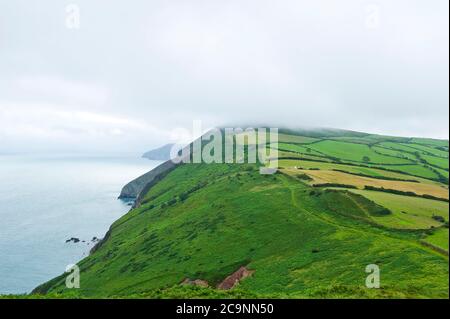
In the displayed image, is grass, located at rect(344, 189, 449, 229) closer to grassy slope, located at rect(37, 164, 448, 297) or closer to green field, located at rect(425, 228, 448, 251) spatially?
green field, located at rect(425, 228, 448, 251)

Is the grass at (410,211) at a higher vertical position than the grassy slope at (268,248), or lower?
higher

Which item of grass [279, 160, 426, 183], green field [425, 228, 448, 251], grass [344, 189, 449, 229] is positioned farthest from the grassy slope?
grass [279, 160, 426, 183]

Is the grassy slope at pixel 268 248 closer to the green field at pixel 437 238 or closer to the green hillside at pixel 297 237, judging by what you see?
the green hillside at pixel 297 237

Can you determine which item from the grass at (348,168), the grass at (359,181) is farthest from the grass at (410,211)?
the grass at (348,168)

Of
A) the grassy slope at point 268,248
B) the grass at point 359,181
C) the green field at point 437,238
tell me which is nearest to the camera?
the green field at point 437,238

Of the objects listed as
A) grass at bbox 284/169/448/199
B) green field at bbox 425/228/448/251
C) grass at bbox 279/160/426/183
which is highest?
grass at bbox 279/160/426/183

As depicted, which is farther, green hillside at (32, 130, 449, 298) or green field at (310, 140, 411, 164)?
green field at (310, 140, 411, 164)

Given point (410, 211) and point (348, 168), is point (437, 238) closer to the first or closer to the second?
point (410, 211)
